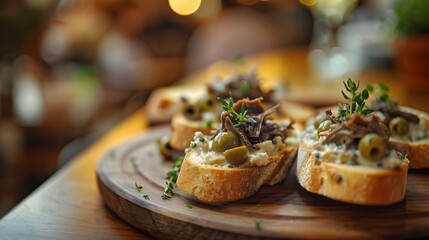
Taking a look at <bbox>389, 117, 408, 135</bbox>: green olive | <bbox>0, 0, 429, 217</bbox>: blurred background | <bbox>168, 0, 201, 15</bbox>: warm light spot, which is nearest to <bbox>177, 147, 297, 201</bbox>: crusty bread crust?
<bbox>389, 117, 408, 135</bbox>: green olive

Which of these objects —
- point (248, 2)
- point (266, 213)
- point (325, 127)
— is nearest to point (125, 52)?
point (248, 2)

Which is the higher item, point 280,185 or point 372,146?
point 372,146

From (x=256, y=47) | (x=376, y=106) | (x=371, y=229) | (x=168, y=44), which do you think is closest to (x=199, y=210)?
(x=371, y=229)

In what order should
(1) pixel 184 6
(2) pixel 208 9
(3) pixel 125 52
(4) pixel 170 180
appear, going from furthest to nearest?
(2) pixel 208 9, (1) pixel 184 6, (3) pixel 125 52, (4) pixel 170 180

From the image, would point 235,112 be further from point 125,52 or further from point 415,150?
point 125,52

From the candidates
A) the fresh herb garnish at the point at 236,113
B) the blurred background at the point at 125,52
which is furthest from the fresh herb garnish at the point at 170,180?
the blurred background at the point at 125,52

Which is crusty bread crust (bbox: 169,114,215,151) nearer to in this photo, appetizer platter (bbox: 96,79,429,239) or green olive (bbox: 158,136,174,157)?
green olive (bbox: 158,136,174,157)

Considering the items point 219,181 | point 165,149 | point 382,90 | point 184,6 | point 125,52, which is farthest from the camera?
point 184,6
